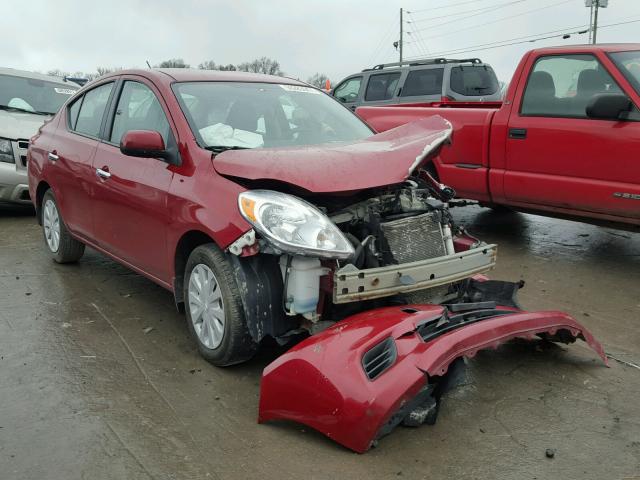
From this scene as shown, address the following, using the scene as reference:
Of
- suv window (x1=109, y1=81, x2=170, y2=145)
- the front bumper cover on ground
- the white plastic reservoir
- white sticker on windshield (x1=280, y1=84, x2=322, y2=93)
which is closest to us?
the front bumper cover on ground

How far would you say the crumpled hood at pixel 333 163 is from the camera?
320 cm

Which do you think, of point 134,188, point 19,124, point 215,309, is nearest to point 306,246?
point 215,309

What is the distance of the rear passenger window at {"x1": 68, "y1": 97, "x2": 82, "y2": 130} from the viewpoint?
5359 millimetres

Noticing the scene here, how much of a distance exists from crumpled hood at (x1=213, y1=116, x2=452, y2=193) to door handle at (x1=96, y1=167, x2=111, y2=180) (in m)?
1.31

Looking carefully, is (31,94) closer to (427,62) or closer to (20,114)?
(20,114)

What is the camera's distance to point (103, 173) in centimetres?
447

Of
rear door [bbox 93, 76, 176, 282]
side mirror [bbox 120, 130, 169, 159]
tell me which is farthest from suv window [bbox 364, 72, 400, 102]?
side mirror [bbox 120, 130, 169, 159]

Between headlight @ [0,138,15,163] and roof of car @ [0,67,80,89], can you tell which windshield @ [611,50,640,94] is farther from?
roof of car @ [0,67,80,89]

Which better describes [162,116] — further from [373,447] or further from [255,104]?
[373,447]

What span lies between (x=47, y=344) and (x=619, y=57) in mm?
5226

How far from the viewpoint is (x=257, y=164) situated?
329cm

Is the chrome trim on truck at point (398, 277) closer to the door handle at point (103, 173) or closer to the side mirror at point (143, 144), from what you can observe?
the side mirror at point (143, 144)

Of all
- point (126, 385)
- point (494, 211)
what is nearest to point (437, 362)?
point (126, 385)

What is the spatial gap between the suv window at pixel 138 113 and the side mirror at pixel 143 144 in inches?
6.6
